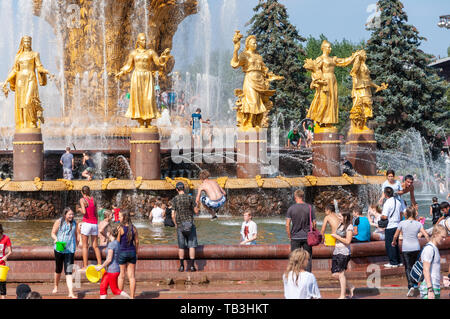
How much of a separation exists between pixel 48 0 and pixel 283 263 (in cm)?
1687

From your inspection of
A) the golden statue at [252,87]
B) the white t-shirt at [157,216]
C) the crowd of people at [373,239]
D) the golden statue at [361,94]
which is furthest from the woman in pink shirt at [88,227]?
the golden statue at [361,94]

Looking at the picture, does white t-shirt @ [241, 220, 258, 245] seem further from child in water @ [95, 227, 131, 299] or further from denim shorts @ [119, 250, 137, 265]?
child in water @ [95, 227, 131, 299]

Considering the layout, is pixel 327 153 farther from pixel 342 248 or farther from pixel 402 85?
pixel 402 85

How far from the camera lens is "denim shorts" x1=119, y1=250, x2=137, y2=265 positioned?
30.8 ft

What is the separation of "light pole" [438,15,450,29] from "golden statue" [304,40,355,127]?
36.9 m

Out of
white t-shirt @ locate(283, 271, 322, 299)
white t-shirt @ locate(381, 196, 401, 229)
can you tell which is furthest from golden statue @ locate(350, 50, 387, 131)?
white t-shirt @ locate(283, 271, 322, 299)

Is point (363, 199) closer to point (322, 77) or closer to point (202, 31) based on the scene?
point (322, 77)

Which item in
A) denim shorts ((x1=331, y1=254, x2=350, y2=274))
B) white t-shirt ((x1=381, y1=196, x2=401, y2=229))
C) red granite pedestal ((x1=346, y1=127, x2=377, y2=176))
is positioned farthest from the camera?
red granite pedestal ((x1=346, y1=127, x2=377, y2=176))

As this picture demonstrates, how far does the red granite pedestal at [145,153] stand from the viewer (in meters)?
17.2

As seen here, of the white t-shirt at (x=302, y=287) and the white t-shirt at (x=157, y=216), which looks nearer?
the white t-shirt at (x=302, y=287)

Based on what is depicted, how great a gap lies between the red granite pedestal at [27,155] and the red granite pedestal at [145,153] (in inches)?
90.3

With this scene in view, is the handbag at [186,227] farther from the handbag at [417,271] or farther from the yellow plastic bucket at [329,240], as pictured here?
the handbag at [417,271]

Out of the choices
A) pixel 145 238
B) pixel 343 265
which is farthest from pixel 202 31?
pixel 343 265

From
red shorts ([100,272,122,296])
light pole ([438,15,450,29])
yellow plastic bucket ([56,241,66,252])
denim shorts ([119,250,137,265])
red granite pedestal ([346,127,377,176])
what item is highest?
light pole ([438,15,450,29])
